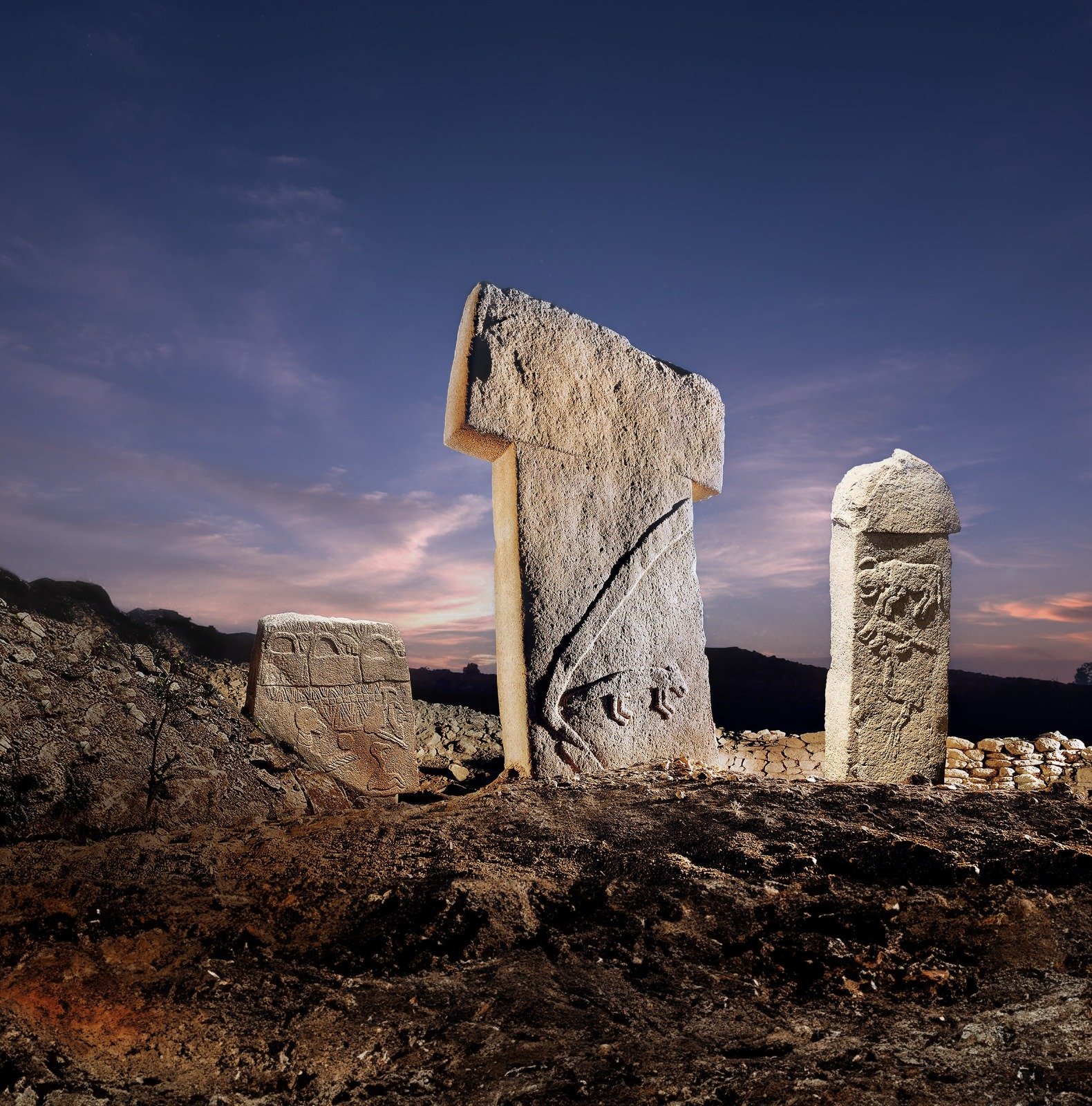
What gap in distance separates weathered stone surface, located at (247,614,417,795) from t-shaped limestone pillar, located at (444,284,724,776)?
67.0 inches

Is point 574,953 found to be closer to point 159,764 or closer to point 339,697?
point 159,764

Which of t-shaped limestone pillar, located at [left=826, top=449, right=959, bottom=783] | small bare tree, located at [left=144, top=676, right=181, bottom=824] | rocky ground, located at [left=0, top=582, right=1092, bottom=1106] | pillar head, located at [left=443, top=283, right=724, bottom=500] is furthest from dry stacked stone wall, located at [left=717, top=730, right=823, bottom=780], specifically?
small bare tree, located at [left=144, top=676, right=181, bottom=824]

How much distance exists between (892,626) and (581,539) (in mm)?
2068

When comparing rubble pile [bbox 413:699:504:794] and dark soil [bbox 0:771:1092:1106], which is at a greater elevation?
dark soil [bbox 0:771:1092:1106]

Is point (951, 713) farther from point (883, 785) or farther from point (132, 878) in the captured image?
point (132, 878)

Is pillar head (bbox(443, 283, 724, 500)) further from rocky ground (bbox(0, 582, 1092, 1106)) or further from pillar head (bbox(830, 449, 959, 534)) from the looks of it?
rocky ground (bbox(0, 582, 1092, 1106))

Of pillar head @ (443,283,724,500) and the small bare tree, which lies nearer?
the small bare tree

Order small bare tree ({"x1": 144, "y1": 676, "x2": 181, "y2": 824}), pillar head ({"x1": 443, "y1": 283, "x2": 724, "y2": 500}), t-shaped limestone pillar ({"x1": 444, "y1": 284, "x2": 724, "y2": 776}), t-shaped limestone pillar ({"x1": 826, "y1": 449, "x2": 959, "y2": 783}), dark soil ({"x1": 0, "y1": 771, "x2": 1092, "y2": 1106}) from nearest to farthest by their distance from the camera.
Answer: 1. dark soil ({"x1": 0, "y1": 771, "x2": 1092, "y2": 1106})
2. small bare tree ({"x1": 144, "y1": 676, "x2": 181, "y2": 824})
3. t-shaped limestone pillar ({"x1": 444, "y1": 284, "x2": 724, "y2": 776})
4. pillar head ({"x1": 443, "y1": 283, "x2": 724, "y2": 500})
5. t-shaped limestone pillar ({"x1": 826, "y1": 449, "x2": 959, "y2": 783})

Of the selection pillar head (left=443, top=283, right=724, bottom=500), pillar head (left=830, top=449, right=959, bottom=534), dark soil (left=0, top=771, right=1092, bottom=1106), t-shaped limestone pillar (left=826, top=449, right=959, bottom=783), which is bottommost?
dark soil (left=0, top=771, right=1092, bottom=1106)

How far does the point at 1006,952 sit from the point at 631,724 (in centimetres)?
259

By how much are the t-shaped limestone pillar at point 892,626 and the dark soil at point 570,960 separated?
73.8 inches

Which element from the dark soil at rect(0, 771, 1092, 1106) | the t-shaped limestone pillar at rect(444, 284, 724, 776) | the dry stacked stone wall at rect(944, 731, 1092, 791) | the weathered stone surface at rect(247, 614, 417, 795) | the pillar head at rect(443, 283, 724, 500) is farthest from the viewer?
the dry stacked stone wall at rect(944, 731, 1092, 791)

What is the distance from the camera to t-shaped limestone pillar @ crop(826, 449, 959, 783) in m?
4.50

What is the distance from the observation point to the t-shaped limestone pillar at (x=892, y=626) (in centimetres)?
450
